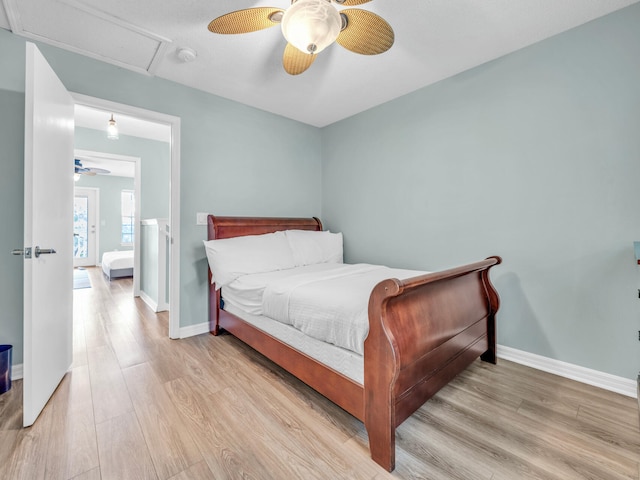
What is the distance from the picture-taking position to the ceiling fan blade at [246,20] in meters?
1.52

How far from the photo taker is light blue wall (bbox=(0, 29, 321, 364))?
6.71 feet

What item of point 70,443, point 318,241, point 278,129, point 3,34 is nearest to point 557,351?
point 318,241

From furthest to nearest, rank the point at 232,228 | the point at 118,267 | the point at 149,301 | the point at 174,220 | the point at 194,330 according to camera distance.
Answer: the point at 118,267 < the point at 149,301 < the point at 232,228 < the point at 194,330 < the point at 174,220

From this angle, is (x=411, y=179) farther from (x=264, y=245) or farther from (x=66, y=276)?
(x=66, y=276)

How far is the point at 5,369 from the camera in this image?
1867 millimetres

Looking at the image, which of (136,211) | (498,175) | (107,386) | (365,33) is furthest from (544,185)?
(136,211)

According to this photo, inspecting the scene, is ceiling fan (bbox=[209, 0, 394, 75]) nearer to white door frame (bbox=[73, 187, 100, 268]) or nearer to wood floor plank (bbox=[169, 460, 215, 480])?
wood floor plank (bbox=[169, 460, 215, 480])

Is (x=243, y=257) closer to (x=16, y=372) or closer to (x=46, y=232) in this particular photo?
(x=46, y=232)

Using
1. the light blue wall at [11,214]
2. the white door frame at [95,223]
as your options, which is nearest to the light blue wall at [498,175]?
the light blue wall at [11,214]

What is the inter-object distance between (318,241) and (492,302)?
1754 millimetres

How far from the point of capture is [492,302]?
2256 millimetres

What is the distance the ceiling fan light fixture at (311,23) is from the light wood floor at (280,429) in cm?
197

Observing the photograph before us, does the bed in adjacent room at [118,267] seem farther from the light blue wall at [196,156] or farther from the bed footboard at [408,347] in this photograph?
the bed footboard at [408,347]

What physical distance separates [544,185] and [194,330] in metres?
3.28
